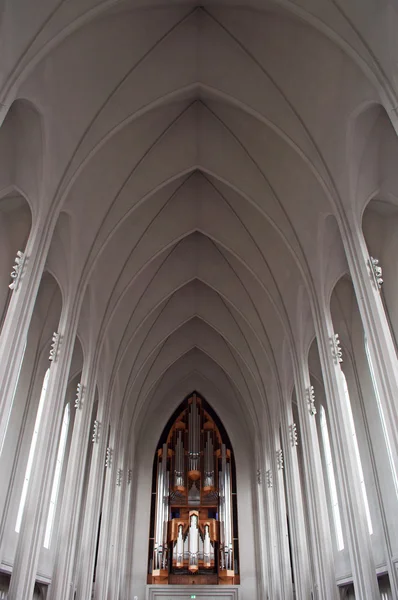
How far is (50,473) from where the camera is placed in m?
12.3

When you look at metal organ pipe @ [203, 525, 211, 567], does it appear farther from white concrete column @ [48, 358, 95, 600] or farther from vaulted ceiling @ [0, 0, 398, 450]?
white concrete column @ [48, 358, 95, 600]

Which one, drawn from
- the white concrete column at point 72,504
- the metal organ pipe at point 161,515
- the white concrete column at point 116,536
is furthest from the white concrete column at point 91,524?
the metal organ pipe at point 161,515

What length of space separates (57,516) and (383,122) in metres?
15.6

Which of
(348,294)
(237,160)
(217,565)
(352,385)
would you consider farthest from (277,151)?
(217,565)

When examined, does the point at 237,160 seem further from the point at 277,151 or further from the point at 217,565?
the point at 217,565

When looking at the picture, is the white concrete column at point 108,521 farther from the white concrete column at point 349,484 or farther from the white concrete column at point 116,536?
the white concrete column at point 349,484

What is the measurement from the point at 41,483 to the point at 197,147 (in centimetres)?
1077

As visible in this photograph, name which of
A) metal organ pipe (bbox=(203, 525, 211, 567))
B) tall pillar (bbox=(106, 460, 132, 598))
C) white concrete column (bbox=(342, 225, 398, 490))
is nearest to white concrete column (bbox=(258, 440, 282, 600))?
metal organ pipe (bbox=(203, 525, 211, 567))

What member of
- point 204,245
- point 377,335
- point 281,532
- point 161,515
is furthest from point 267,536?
point 377,335

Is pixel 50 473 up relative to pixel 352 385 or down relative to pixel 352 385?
down

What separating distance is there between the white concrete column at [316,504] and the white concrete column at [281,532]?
158 inches

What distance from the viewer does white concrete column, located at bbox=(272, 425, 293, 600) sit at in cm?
1862

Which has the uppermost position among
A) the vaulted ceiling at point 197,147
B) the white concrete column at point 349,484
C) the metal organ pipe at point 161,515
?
the vaulted ceiling at point 197,147

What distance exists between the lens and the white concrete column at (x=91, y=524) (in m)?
15.9
